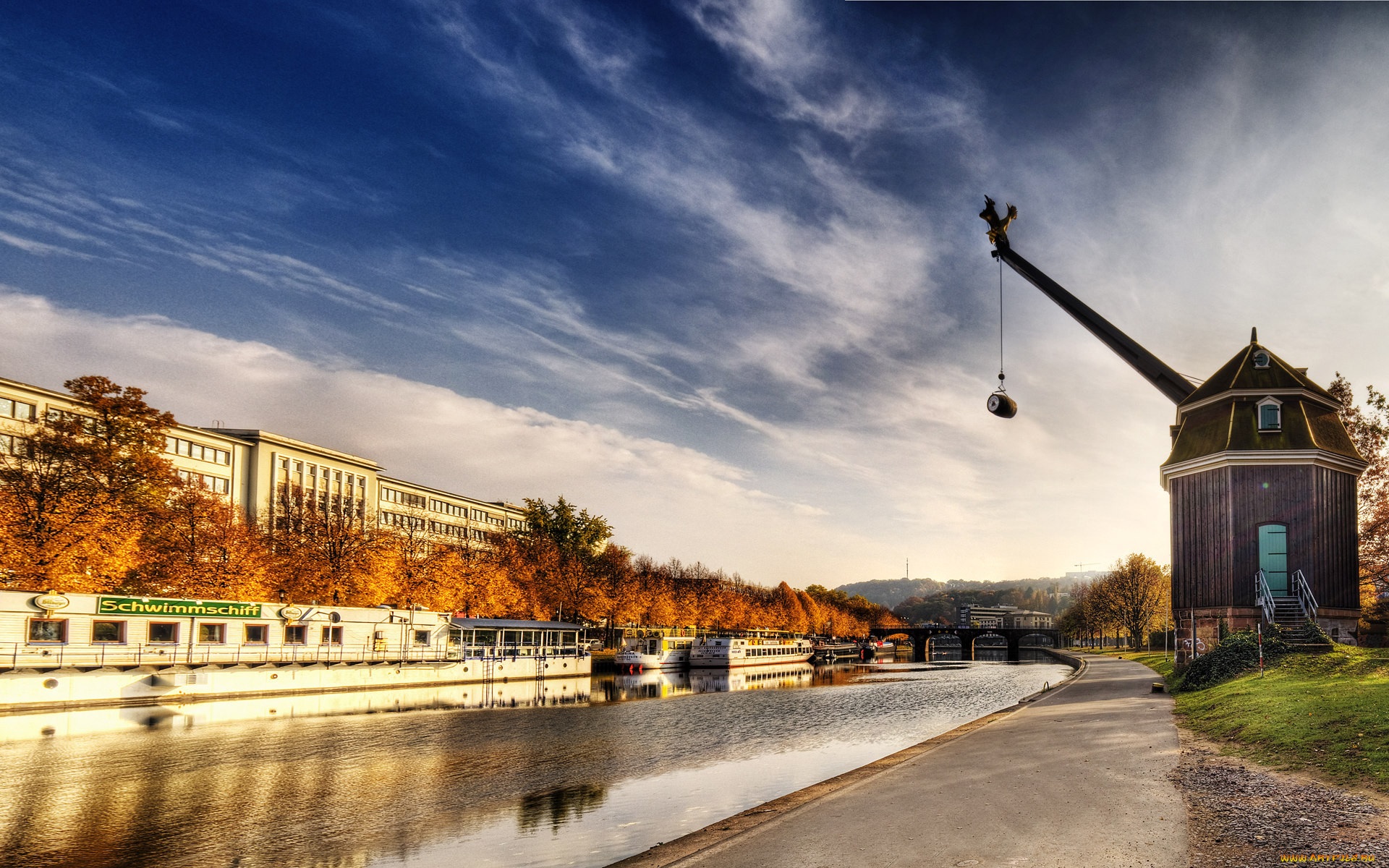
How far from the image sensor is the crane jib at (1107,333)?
51219 mm

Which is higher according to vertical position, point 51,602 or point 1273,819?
point 51,602

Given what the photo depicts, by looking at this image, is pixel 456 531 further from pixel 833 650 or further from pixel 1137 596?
pixel 1137 596

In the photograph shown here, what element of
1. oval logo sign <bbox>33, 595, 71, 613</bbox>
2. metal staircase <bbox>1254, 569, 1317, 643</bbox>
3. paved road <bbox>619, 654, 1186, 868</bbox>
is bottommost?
paved road <bbox>619, 654, 1186, 868</bbox>

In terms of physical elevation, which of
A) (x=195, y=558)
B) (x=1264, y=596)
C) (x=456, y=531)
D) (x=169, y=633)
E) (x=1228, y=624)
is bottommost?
(x=169, y=633)

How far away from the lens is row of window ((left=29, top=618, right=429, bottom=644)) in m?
45.4

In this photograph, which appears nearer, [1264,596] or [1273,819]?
[1273,819]

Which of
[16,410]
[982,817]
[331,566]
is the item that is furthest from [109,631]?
[16,410]

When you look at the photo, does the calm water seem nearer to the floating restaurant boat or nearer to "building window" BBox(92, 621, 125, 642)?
"building window" BBox(92, 621, 125, 642)

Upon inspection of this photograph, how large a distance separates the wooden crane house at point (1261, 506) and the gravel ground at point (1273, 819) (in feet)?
99.1

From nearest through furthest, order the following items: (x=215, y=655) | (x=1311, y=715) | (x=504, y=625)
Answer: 1. (x=1311, y=715)
2. (x=215, y=655)
3. (x=504, y=625)

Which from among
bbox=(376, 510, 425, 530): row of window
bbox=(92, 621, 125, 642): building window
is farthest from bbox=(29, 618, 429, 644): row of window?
bbox=(376, 510, 425, 530): row of window

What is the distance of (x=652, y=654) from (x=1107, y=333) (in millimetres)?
64337

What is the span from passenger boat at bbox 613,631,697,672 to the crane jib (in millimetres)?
61765

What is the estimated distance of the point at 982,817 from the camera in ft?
53.2
